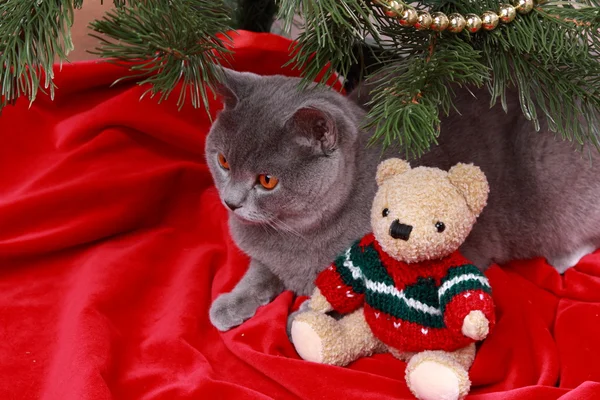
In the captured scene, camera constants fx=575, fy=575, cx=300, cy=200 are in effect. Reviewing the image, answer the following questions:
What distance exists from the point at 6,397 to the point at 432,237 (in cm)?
75

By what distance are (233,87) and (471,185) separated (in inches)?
18.4

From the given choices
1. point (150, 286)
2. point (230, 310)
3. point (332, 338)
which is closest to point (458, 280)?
point (332, 338)

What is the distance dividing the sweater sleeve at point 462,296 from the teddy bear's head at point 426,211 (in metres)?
0.04

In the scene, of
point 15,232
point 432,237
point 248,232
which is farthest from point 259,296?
point 15,232

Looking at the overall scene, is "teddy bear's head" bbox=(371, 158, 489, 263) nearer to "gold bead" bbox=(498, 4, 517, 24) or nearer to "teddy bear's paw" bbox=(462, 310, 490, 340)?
"teddy bear's paw" bbox=(462, 310, 490, 340)

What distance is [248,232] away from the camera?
1198 mm

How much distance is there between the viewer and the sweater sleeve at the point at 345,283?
1.02 m

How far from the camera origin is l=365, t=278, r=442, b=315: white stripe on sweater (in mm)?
936

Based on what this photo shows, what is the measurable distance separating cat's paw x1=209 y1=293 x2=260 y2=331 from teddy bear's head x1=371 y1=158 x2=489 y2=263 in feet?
1.14

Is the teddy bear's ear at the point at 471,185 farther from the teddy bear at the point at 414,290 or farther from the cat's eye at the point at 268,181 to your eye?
the cat's eye at the point at 268,181

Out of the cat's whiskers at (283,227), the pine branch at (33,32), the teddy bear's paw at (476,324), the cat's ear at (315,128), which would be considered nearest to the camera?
the pine branch at (33,32)

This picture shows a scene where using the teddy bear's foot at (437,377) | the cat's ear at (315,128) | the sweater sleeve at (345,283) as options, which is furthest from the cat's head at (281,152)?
the teddy bear's foot at (437,377)

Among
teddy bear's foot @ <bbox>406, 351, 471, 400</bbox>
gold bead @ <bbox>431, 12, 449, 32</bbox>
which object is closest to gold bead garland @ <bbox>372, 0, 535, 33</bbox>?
gold bead @ <bbox>431, 12, 449, 32</bbox>

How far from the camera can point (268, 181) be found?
104cm
